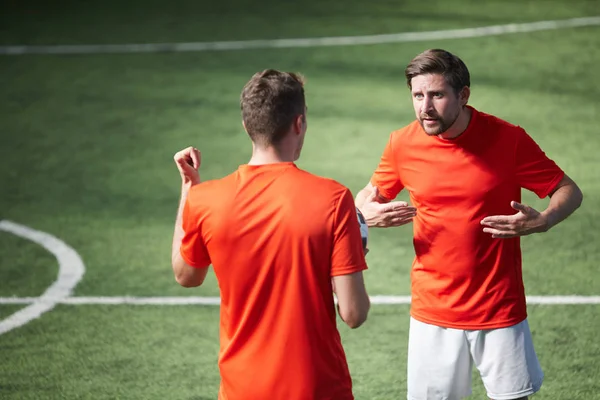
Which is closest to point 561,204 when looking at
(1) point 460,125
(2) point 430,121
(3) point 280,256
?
(1) point 460,125

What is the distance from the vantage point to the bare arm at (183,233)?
3820 millimetres

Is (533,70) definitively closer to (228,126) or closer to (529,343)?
(228,126)

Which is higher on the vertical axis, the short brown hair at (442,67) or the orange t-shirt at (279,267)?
the short brown hair at (442,67)

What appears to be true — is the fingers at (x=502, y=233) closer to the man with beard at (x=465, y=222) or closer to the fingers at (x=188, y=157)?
the man with beard at (x=465, y=222)

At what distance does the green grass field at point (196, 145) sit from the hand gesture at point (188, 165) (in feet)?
8.21

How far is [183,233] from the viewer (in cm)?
382

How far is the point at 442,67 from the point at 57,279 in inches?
169

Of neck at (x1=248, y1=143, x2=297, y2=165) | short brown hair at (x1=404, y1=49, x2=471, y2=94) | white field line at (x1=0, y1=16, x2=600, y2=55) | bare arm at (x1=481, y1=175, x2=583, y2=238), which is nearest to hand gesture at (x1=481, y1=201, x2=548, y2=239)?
bare arm at (x1=481, y1=175, x2=583, y2=238)

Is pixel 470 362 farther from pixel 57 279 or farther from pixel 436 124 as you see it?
pixel 57 279

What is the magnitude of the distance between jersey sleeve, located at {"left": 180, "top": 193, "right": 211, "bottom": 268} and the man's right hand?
36.2 inches

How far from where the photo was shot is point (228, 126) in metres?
11.0

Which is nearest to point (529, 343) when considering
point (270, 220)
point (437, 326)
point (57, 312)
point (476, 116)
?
point (437, 326)

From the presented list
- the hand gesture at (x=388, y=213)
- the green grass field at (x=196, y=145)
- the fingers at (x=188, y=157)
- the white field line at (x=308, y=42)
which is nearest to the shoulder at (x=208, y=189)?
the fingers at (x=188, y=157)

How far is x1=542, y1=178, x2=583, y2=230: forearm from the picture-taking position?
4.42 m
